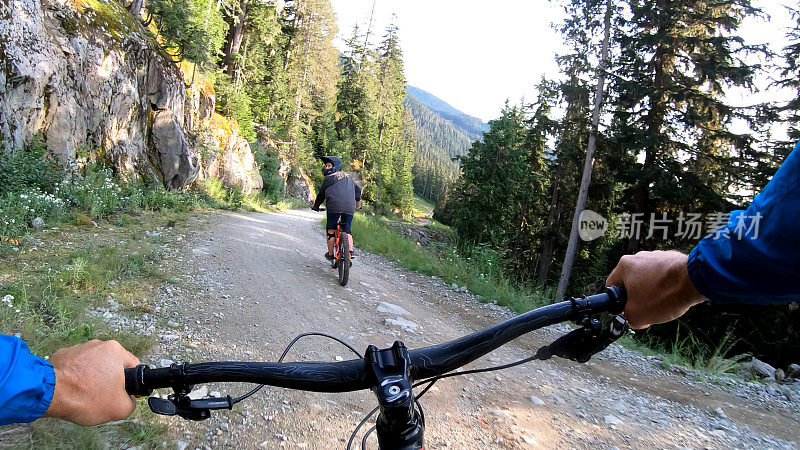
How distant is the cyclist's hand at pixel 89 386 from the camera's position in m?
1.06

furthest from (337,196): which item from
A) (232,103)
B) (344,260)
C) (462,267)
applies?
(232,103)

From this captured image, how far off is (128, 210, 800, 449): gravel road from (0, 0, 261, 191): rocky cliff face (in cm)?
436

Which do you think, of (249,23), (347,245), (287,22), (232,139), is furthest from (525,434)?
(287,22)

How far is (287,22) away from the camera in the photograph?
124 ft

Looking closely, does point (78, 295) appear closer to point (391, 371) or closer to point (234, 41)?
point (391, 371)

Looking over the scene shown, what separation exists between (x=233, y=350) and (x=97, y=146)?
9.35 m

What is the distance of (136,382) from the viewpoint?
3.67 ft

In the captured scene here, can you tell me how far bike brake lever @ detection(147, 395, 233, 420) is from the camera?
1087 millimetres

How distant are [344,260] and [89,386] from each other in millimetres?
6027

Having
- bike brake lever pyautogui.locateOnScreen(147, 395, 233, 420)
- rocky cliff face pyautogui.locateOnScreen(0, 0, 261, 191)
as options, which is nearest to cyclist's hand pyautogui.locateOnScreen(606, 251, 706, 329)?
bike brake lever pyautogui.locateOnScreen(147, 395, 233, 420)

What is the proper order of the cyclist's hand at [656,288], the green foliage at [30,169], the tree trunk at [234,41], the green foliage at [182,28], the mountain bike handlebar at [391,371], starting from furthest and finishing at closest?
the tree trunk at [234,41] < the green foliage at [182,28] < the green foliage at [30,169] < the cyclist's hand at [656,288] < the mountain bike handlebar at [391,371]

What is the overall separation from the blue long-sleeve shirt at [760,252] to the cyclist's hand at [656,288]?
0.09 meters

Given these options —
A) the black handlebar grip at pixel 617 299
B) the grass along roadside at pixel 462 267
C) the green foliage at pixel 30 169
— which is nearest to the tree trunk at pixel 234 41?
the grass along roadside at pixel 462 267

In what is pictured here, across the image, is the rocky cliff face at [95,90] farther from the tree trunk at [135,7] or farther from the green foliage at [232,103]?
the green foliage at [232,103]
